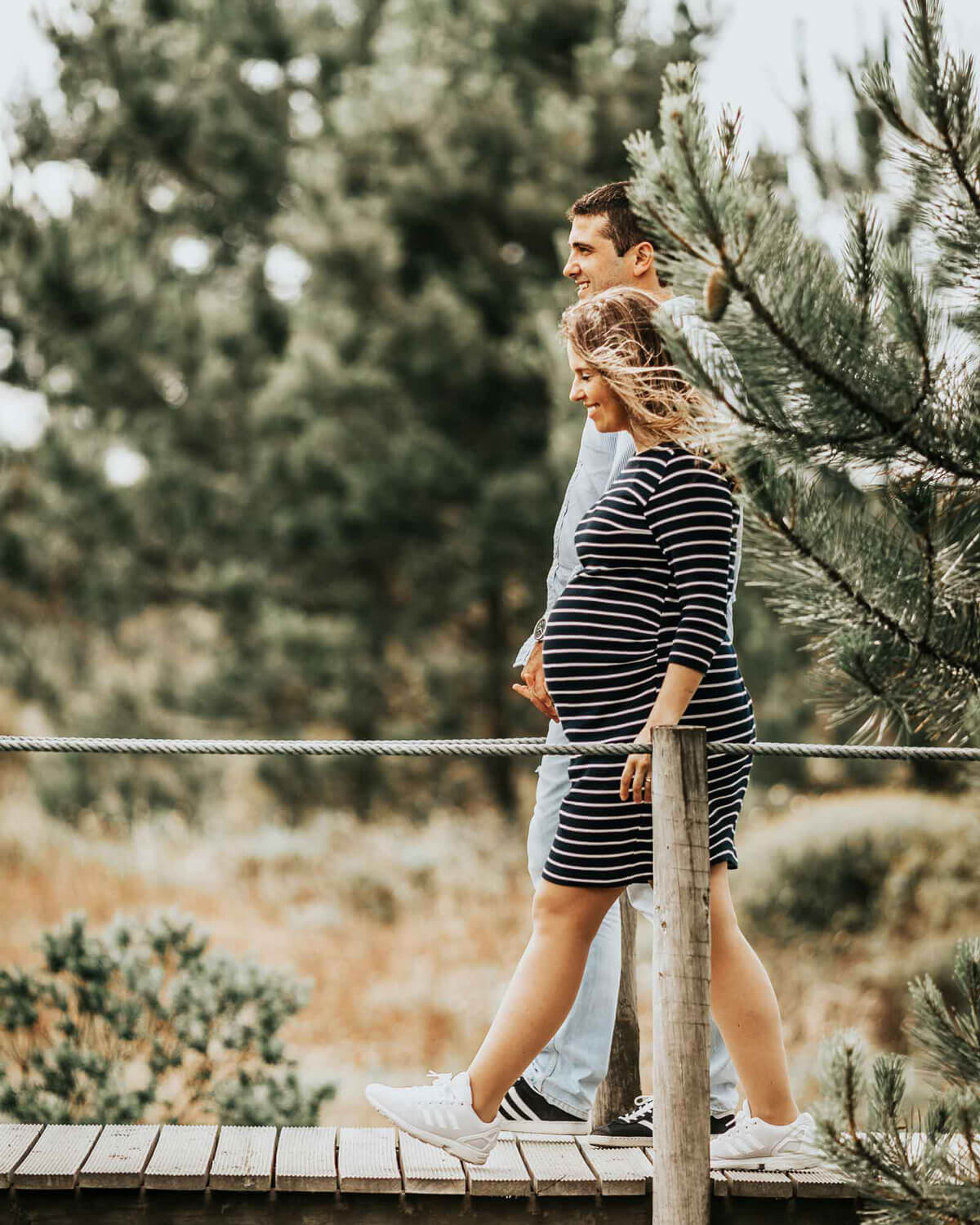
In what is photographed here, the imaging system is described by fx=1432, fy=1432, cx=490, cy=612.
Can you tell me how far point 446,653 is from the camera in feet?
36.4

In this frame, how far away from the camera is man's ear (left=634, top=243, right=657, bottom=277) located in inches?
105

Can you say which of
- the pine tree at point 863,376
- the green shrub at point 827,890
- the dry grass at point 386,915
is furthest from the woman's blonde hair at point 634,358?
the green shrub at point 827,890

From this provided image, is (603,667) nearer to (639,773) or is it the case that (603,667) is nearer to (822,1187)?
(639,773)

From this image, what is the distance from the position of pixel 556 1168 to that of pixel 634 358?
142 centimetres

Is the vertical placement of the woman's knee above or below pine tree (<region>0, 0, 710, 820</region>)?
below

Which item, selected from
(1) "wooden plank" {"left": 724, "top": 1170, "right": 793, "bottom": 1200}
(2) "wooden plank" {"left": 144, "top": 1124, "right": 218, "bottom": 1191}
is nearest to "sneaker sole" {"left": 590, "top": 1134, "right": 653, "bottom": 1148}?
(1) "wooden plank" {"left": 724, "top": 1170, "right": 793, "bottom": 1200}

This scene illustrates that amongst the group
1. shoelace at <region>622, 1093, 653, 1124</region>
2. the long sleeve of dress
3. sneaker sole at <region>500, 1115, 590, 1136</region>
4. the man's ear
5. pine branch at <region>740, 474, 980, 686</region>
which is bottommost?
sneaker sole at <region>500, 1115, 590, 1136</region>

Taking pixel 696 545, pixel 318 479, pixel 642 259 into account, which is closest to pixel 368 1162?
pixel 696 545

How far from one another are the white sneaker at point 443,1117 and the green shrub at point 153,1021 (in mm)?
1965

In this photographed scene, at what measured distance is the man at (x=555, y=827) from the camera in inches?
106

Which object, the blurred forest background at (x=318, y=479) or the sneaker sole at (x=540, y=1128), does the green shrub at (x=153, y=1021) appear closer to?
the sneaker sole at (x=540, y=1128)

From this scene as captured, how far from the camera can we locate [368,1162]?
99.9 inches

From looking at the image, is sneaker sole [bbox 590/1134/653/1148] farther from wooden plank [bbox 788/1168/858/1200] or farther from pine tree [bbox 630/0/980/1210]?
pine tree [bbox 630/0/980/1210]

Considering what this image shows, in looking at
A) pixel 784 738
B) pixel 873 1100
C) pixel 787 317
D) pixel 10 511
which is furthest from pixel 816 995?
pixel 10 511
